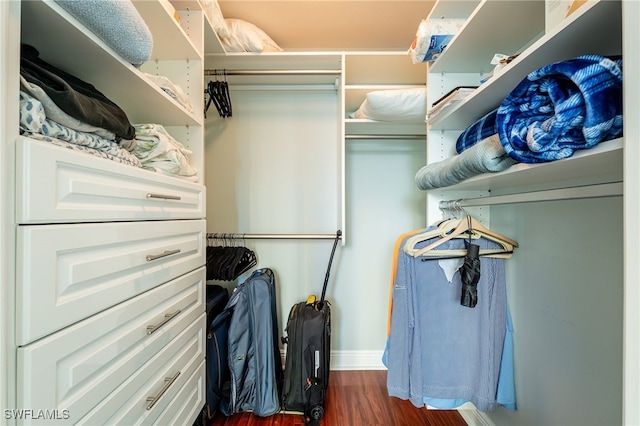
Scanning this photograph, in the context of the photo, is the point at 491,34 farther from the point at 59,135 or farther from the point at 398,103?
the point at 59,135

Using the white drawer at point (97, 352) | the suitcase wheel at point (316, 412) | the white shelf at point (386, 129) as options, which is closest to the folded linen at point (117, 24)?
the white drawer at point (97, 352)

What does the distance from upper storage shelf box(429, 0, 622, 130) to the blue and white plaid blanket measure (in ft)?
0.34

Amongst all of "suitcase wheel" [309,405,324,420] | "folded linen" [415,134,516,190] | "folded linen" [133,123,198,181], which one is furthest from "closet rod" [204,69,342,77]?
"suitcase wheel" [309,405,324,420]

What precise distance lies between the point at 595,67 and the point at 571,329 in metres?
0.83

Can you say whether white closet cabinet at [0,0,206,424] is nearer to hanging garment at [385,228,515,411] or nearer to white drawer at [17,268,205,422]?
white drawer at [17,268,205,422]

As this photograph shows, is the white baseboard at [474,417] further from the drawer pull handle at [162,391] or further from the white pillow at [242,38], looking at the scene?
the white pillow at [242,38]

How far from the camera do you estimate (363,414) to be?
1376 mm

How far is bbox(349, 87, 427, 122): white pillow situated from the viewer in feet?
4.22

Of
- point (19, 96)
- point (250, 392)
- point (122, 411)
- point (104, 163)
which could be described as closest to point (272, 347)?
point (250, 392)

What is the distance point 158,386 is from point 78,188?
0.65 m

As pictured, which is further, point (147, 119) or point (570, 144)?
point (147, 119)

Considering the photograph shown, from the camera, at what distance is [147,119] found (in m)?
1.06

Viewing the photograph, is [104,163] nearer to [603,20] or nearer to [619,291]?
[603,20]

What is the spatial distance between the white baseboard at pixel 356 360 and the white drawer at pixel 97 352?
1.19m
